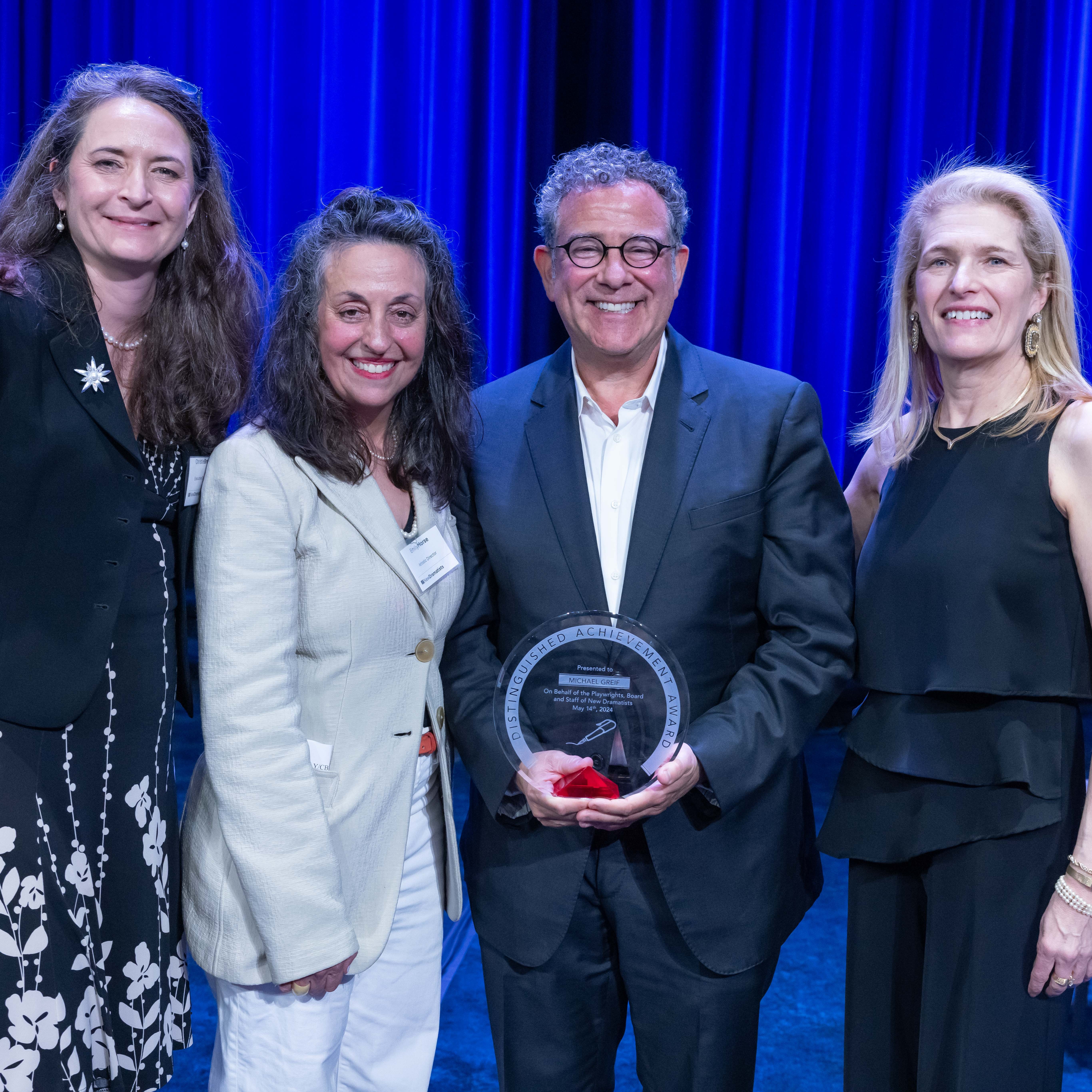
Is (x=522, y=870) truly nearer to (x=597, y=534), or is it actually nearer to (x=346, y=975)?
(x=346, y=975)

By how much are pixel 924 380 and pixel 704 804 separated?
78 centimetres

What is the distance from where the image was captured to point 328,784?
5.24 ft

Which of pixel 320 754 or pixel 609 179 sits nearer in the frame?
pixel 320 754

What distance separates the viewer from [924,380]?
1.85 metres

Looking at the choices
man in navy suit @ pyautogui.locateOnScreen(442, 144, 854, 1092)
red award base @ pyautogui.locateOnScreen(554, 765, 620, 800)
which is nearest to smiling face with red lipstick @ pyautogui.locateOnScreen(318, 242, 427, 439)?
man in navy suit @ pyautogui.locateOnScreen(442, 144, 854, 1092)

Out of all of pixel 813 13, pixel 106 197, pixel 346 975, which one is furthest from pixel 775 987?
pixel 813 13

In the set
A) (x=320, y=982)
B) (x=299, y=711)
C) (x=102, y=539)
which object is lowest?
(x=320, y=982)

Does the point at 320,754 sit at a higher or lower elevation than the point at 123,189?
lower

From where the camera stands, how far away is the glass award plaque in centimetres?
161

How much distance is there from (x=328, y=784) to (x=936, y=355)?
1183 mm

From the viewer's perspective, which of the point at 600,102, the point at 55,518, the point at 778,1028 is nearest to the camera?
the point at 55,518

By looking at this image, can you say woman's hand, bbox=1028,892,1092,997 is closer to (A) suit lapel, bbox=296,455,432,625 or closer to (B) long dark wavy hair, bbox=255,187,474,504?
(A) suit lapel, bbox=296,455,432,625

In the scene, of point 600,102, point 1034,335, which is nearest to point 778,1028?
point 1034,335

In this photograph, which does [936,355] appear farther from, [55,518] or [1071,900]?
[55,518]
